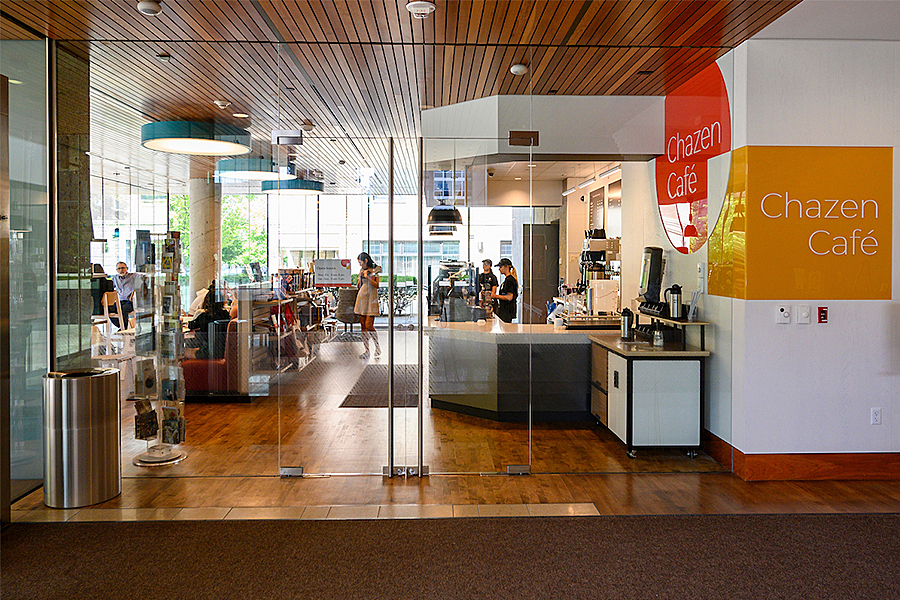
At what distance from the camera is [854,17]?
402 centimetres

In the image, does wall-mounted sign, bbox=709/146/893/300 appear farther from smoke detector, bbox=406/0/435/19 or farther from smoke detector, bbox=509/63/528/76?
smoke detector, bbox=406/0/435/19

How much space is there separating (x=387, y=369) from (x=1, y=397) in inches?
94.4

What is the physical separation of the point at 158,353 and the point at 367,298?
1.76m

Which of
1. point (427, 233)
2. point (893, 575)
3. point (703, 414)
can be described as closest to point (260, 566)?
point (427, 233)

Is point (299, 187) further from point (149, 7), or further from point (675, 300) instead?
point (675, 300)

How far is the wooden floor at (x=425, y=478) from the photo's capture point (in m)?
4.11

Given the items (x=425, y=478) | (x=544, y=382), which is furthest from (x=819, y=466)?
(x=425, y=478)

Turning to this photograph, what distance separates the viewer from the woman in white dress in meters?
4.68

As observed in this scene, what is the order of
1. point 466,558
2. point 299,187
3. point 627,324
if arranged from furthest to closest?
point 627,324 → point 299,187 → point 466,558

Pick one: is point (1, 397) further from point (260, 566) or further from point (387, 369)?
point (387, 369)

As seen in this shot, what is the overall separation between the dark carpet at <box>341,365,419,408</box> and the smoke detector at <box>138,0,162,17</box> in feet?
8.66

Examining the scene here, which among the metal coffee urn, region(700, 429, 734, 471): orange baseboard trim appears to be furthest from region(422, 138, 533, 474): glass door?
region(700, 429, 734, 471): orange baseboard trim

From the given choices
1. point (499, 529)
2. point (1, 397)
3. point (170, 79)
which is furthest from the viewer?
point (170, 79)

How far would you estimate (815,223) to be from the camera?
4.48 m
